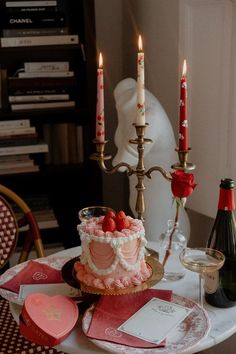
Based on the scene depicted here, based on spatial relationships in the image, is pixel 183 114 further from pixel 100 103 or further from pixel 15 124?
pixel 15 124

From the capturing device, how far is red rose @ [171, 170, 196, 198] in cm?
114

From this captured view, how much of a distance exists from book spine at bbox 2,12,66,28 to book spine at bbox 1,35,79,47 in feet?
0.18

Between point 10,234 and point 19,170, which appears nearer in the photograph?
point 10,234

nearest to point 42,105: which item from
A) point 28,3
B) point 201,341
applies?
point 28,3

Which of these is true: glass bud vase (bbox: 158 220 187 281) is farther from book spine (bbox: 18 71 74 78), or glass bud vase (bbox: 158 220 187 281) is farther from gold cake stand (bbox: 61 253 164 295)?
book spine (bbox: 18 71 74 78)

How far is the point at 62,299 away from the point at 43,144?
1179 millimetres

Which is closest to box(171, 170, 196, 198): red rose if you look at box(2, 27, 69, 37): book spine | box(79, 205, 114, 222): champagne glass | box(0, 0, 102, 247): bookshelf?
box(79, 205, 114, 222): champagne glass

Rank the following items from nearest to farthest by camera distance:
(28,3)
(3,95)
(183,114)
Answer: (183,114) → (28,3) → (3,95)

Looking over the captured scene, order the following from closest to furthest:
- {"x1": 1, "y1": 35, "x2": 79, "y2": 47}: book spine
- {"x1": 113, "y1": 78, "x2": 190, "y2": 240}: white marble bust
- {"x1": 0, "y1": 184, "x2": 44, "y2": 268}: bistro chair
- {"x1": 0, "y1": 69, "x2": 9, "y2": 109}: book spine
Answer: {"x1": 113, "y1": 78, "x2": 190, "y2": 240}: white marble bust → {"x1": 0, "y1": 184, "x2": 44, "y2": 268}: bistro chair → {"x1": 1, "y1": 35, "x2": 79, "y2": 47}: book spine → {"x1": 0, "y1": 69, "x2": 9, "y2": 109}: book spine

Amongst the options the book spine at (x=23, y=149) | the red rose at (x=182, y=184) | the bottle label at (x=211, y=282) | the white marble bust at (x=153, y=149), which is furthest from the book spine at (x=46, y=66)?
the bottle label at (x=211, y=282)

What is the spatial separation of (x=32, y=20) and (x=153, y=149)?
870mm

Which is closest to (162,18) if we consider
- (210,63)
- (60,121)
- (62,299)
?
(210,63)

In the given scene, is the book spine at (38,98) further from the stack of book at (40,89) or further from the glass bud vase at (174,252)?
the glass bud vase at (174,252)

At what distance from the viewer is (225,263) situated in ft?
3.94
